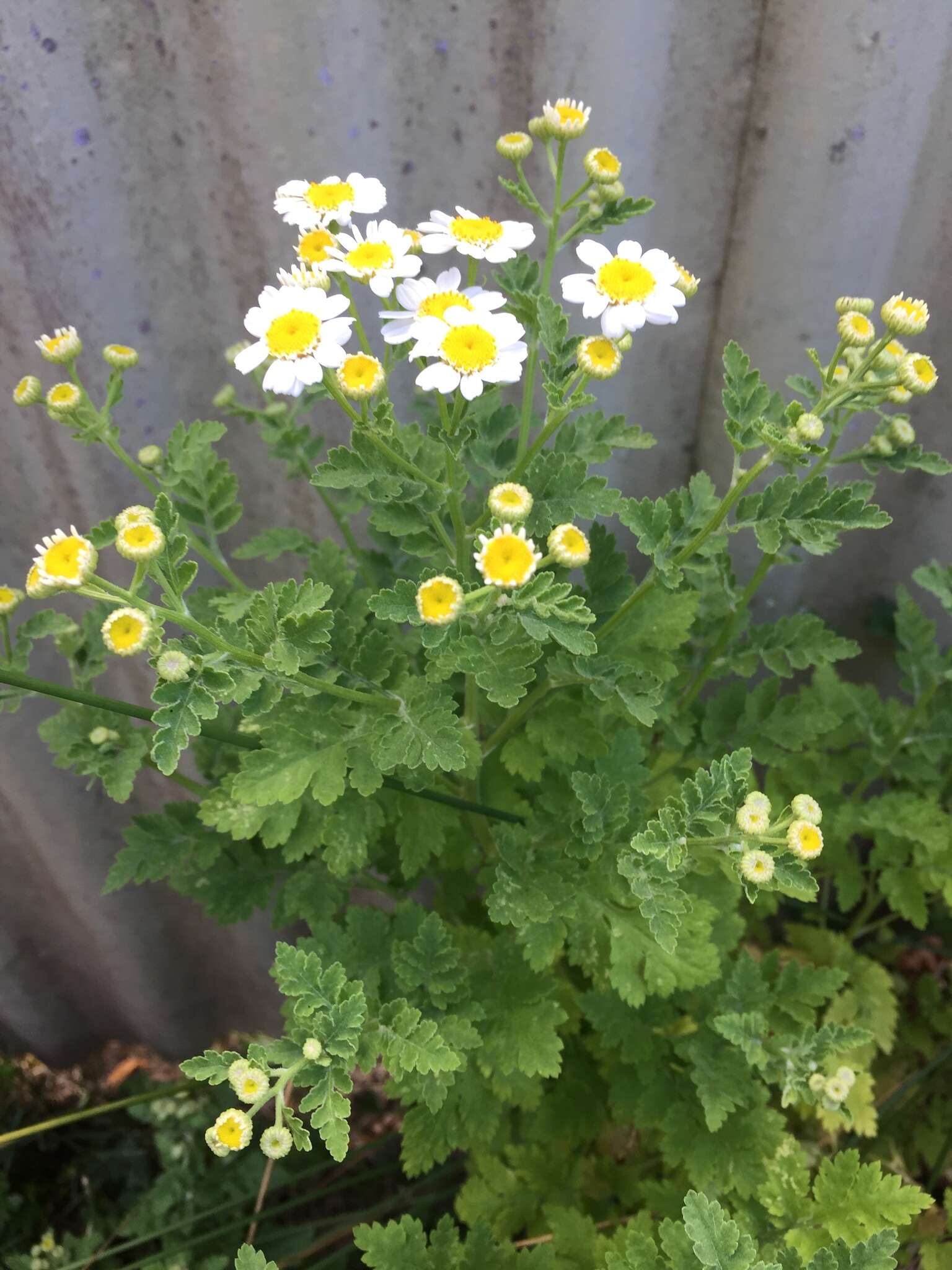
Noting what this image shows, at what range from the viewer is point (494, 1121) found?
1.28 m

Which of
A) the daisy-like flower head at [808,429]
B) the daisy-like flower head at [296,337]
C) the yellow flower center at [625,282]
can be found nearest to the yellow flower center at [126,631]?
the daisy-like flower head at [296,337]

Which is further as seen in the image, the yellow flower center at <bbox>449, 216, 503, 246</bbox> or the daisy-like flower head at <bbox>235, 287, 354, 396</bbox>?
the yellow flower center at <bbox>449, 216, 503, 246</bbox>

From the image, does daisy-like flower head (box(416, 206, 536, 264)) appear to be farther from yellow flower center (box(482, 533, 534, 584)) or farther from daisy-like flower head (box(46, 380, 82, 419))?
daisy-like flower head (box(46, 380, 82, 419))

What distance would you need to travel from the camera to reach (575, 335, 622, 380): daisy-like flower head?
948 millimetres

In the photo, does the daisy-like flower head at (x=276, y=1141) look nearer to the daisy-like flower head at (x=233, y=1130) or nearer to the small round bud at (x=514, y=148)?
the daisy-like flower head at (x=233, y=1130)

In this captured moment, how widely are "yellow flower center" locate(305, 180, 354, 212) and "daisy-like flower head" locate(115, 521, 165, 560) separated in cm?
43

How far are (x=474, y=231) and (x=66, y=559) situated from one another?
23.3 inches

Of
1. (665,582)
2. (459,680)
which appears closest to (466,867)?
(459,680)

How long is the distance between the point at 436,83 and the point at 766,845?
1.23 metres

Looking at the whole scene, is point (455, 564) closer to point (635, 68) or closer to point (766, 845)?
point (766, 845)

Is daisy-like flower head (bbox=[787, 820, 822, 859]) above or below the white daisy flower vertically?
below

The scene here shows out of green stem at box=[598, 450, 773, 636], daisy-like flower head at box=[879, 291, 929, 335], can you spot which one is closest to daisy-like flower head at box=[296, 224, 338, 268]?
green stem at box=[598, 450, 773, 636]

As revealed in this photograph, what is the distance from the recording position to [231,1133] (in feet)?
3.04

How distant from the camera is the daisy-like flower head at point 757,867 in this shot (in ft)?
3.19
